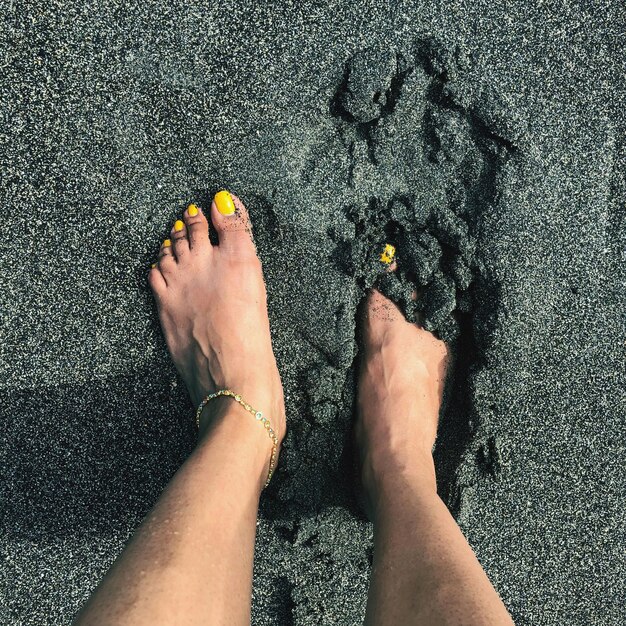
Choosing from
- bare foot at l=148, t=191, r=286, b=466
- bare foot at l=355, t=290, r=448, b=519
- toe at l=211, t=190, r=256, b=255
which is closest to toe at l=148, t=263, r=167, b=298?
bare foot at l=148, t=191, r=286, b=466

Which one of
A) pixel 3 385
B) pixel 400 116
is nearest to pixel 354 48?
pixel 400 116

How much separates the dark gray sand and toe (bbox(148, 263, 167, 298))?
27 mm

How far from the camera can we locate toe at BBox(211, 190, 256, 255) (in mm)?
1321

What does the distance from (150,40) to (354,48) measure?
0.45 meters

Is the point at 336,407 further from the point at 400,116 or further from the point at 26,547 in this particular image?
the point at 26,547

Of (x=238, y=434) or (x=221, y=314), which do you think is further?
(x=221, y=314)

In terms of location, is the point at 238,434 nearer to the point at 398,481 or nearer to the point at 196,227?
the point at 398,481

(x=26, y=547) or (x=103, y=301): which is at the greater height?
(x=103, y=301)

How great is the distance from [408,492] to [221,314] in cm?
59

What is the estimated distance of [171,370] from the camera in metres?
1.38

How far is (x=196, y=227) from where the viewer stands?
4.43 ft

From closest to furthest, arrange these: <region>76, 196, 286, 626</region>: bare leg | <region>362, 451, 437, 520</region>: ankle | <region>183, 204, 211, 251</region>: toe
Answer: <region>76, 196, 286, 626</region>: bare leg, <region>362, 451, 437, 520</region>: ankle, <region>183, 204, 211, 251</region>: toe

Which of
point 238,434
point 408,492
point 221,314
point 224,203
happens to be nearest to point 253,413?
point 238,434

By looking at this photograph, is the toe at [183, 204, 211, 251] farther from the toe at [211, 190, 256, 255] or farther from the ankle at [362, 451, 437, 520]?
the ankle at [362, 451, 437, 520]
